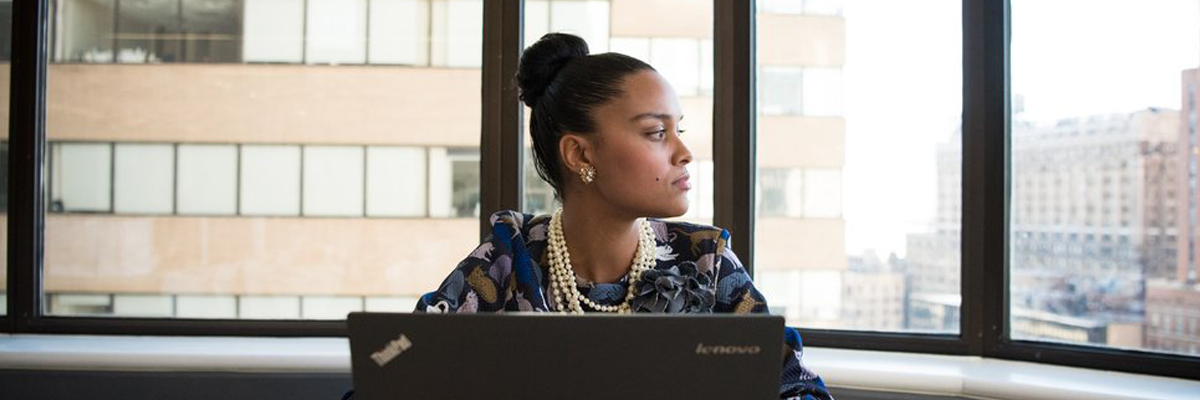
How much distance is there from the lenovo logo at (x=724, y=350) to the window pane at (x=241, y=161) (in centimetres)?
213

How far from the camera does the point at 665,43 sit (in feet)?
8.91

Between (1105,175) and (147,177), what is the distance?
2.51 metres

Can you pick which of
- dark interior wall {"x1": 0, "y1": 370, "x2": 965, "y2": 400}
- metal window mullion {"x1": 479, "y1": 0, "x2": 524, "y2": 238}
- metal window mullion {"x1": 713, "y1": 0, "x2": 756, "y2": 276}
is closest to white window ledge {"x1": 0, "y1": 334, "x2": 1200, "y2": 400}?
dark interior wall {"x1": 0, "y1": 370, "x2": 965, "y2": 400}

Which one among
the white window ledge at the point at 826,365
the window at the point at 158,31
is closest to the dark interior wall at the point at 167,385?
the white window ledge at the point at 826,365

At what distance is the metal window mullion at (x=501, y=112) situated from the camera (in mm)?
2682

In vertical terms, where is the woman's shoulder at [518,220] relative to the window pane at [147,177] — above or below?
below

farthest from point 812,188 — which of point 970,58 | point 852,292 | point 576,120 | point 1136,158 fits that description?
point 576,120

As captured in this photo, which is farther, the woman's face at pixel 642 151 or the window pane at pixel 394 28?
the window pane at pixel 394 28

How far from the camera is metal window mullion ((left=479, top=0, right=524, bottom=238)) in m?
2.68

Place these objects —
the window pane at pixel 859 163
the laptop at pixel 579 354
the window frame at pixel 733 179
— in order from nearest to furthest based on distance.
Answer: the laptop at pixel 579 354
the window frame at pixel 733 179
the window pane at pixel 859 163

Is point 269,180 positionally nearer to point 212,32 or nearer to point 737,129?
point 212,32

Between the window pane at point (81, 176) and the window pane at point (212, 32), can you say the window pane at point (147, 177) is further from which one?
the window pane at point (212, 32)

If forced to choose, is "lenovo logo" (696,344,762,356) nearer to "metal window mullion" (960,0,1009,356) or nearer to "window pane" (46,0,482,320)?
"metal window mullion" (960,0,1009,356)

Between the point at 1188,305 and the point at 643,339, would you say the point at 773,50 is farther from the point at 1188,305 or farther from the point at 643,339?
the point at 643,339
